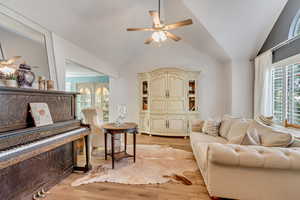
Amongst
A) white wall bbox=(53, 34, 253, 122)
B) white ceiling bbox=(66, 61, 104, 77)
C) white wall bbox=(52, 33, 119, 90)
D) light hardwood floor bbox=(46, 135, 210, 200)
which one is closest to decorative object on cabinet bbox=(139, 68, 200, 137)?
white wall bbox=(53, 34, 253, 122)

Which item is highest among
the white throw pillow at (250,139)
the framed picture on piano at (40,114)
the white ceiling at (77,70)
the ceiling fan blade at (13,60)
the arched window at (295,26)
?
the arched window at (295,26)

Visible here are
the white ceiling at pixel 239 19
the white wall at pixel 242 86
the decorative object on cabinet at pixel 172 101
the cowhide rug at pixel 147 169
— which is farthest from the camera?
the decorative object on cabinet at pixel 172 101

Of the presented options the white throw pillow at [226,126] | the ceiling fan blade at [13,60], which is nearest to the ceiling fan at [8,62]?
the ceiling fan blade at [13,60]

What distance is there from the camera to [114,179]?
2.31 metres

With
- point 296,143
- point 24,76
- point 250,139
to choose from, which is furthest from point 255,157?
point 24,76

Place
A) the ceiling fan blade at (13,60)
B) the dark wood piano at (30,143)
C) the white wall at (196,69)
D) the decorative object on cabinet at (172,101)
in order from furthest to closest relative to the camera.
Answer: the white wall at (196,69) < the decorative object on cabinet at (172,101) < the ceiling fan blade at (13,60) < the dark wood piano at (30,143)

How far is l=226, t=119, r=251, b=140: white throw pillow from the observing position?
8.51ft

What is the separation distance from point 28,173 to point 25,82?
1048 millimetres

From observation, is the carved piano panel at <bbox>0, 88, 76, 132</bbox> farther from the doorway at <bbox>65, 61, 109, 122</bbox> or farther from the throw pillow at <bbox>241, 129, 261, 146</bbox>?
the doorway at <bbox>65, 61, 109, 122</bbox>

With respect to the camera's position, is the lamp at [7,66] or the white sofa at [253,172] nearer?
the white sofa at [253,172]

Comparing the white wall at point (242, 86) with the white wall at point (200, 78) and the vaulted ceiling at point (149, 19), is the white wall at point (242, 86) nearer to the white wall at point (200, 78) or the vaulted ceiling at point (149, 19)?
the white wall at point (200, 78)

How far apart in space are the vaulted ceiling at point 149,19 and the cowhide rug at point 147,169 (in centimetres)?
255

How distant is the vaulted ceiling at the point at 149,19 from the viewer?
8.64ft

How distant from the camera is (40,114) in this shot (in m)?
1.87
